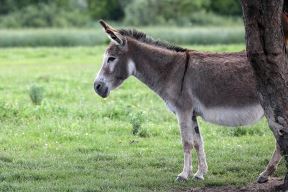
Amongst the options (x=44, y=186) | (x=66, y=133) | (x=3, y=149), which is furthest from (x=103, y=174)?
(x=66, y=133)

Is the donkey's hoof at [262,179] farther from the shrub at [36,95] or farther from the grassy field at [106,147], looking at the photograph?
the shrub at [36,95]

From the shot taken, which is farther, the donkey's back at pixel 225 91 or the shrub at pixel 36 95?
the shrub at pixel 36 95

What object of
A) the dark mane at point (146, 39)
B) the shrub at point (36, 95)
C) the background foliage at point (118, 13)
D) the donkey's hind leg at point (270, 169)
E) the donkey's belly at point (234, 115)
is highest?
the dark mane at point (146, 39)

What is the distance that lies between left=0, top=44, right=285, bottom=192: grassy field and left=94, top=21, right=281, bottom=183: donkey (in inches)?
27.6

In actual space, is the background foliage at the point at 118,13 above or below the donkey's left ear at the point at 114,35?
below

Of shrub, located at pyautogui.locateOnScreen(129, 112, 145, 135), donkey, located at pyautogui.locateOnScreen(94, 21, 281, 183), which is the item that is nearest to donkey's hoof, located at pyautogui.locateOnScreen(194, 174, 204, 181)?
donkey, located at pyautogui.locateOnScreen(94, 21, 281, 183)

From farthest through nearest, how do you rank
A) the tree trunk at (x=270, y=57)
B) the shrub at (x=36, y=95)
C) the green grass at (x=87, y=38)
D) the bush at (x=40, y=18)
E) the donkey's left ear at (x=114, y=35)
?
the bush at (x=40, y=18) < the green grass at (x=87, y=38) < the shrub at (x=36, y=95) < the donkey's left ear at (x=114, y=35) < the tree trunk at (x=270, y=57)

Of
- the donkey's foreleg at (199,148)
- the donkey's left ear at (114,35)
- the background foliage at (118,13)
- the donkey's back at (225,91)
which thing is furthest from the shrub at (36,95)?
the background foliage at (118,13)

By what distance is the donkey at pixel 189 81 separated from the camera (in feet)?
30.5

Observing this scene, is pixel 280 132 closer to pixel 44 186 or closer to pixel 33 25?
pixel 44 186

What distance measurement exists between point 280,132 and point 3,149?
495 cm

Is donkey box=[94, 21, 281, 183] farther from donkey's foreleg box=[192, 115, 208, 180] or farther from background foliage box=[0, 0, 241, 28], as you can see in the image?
background foliage box=[0, 0, 241, 28]

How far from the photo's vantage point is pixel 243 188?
880 cm

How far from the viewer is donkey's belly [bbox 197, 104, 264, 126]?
30.4ft
